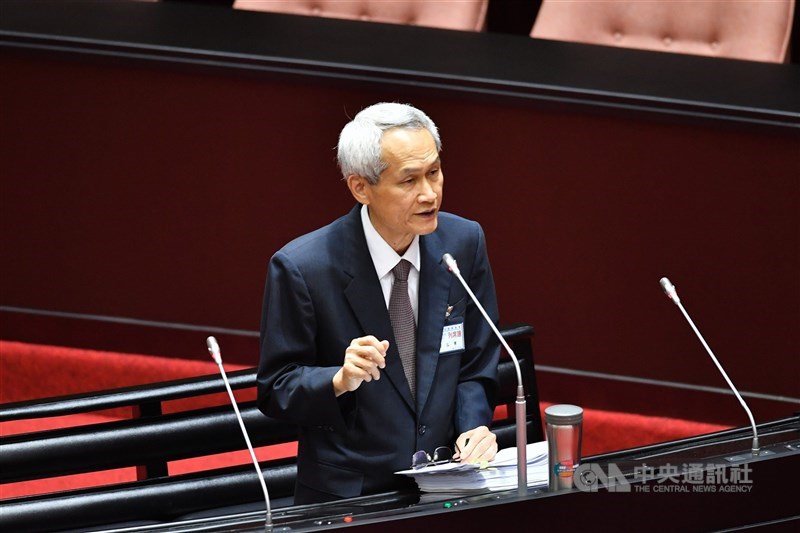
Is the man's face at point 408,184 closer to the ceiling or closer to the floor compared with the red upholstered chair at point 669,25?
closer to the floor

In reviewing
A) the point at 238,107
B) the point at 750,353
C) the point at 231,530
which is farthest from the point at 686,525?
the point at 238,107

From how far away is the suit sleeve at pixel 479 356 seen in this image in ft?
4.91

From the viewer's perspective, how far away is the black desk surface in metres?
2.20

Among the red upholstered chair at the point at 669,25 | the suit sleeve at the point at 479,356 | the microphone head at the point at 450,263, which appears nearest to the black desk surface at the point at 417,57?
the red upholstered chair at the point at 669,25

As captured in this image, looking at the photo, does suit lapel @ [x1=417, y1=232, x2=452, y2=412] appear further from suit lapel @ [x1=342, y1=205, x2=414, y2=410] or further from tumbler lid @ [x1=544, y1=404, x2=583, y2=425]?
tumbler lid @ [x1=544, y1=404, x2=583, y2=425]

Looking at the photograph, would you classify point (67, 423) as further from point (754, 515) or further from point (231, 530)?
point (754, 515)

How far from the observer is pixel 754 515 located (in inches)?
51.8

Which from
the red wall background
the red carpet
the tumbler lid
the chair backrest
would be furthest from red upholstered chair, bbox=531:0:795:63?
the tumbler lid

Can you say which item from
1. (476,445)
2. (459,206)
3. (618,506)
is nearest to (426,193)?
(476,445)

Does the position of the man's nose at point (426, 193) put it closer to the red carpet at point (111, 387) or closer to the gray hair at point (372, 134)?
the gray hair at point (372, 134)

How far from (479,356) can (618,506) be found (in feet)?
0.98

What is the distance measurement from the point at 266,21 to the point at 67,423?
0.85 metres

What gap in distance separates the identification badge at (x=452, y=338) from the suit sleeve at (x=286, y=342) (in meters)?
0.14

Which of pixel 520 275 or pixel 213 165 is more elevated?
pixel 213 165
